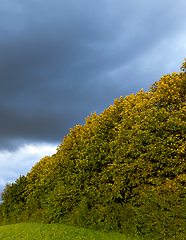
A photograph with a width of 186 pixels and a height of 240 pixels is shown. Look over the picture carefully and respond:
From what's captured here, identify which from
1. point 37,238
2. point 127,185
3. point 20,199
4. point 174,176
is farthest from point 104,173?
point 20,199

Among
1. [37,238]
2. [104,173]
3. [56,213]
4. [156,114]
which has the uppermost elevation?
[156,114]

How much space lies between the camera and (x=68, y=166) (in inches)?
1032

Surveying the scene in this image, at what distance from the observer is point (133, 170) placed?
1855cm

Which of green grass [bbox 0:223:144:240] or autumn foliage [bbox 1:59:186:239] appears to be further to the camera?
green grass [bbox 0:223:144:240]

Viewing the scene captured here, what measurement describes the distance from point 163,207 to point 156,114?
25.3ft

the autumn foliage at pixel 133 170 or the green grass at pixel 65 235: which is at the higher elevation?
the autumn foliage at pixel 133 170

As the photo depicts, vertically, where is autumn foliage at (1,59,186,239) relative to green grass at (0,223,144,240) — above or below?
above

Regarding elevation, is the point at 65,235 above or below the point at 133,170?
below

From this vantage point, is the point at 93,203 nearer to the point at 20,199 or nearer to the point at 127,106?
the point at 127,106

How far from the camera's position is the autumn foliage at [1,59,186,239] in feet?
54.2

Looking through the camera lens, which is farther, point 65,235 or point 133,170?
point 133,170

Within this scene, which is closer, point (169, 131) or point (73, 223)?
point (169, 131)

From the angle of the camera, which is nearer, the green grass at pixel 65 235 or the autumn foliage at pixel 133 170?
the autumn foliage at pixel 133 170

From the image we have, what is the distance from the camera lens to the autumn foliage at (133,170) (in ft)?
54.2
